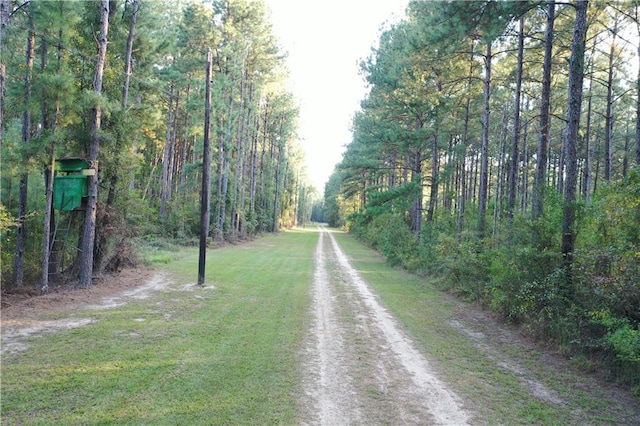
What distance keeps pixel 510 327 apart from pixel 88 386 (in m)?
7.77

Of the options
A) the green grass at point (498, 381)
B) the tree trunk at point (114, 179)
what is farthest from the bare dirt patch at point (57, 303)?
the green grass at point (498, 381)

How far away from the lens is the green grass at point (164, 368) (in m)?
4.27

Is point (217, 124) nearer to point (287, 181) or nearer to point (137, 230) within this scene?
point (137, 230)

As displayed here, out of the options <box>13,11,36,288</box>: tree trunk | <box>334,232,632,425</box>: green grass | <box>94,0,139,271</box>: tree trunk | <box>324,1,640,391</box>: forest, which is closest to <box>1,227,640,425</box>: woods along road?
<box>334,232,632,425</box>: green grass

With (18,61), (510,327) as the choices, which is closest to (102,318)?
(18,61)

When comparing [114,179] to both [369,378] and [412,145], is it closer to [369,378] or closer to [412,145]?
[369,378]

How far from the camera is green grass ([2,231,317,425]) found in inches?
168

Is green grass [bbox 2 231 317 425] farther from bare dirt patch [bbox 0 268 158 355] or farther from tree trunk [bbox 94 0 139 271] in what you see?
tree trunk [bbox 94 0 139 271]

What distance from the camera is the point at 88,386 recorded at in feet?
15.9

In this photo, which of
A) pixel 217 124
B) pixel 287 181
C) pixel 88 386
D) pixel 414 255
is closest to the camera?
pixel 88 386

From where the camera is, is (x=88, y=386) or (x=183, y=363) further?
(x=183, y=363)

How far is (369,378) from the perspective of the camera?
5.45 m

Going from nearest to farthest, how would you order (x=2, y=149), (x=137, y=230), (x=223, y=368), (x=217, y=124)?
(x=223, y=368) → (x=2, y=149) → (x=137, y=230) → (x=217, y=124)

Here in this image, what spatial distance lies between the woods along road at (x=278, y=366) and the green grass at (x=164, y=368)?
0.02m
